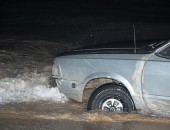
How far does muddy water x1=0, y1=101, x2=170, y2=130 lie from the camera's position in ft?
23.7

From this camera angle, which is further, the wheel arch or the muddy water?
the muddy water

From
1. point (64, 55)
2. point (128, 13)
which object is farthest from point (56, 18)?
point (64, 55)

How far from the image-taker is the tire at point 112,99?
283 inches

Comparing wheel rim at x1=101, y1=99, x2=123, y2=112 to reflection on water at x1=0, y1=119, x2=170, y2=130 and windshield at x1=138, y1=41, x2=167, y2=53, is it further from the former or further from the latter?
windshield at x1=138, y1=41, x2=167, y2=53

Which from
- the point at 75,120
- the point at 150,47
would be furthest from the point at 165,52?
the point at 75,120

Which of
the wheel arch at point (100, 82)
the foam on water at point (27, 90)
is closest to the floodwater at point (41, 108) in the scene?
the foam on water at point (27, 90)

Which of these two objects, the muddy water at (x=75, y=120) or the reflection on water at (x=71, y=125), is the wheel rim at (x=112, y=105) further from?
the reflection on water at (x=71, y=125)

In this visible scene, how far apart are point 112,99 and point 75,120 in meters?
0.83

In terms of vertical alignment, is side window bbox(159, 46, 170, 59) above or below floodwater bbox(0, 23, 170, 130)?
above

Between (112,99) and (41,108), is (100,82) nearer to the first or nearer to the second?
(112,99)

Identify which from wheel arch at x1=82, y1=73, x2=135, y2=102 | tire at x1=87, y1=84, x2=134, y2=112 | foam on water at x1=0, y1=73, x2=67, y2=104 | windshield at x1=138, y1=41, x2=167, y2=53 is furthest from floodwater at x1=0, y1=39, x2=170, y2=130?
windshield at x1=138, y1=41, x2=167, y2=53

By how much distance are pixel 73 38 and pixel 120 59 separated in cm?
806

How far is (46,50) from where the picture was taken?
514 inches

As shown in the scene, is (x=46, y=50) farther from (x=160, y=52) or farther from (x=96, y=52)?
(x=160, y=52)
